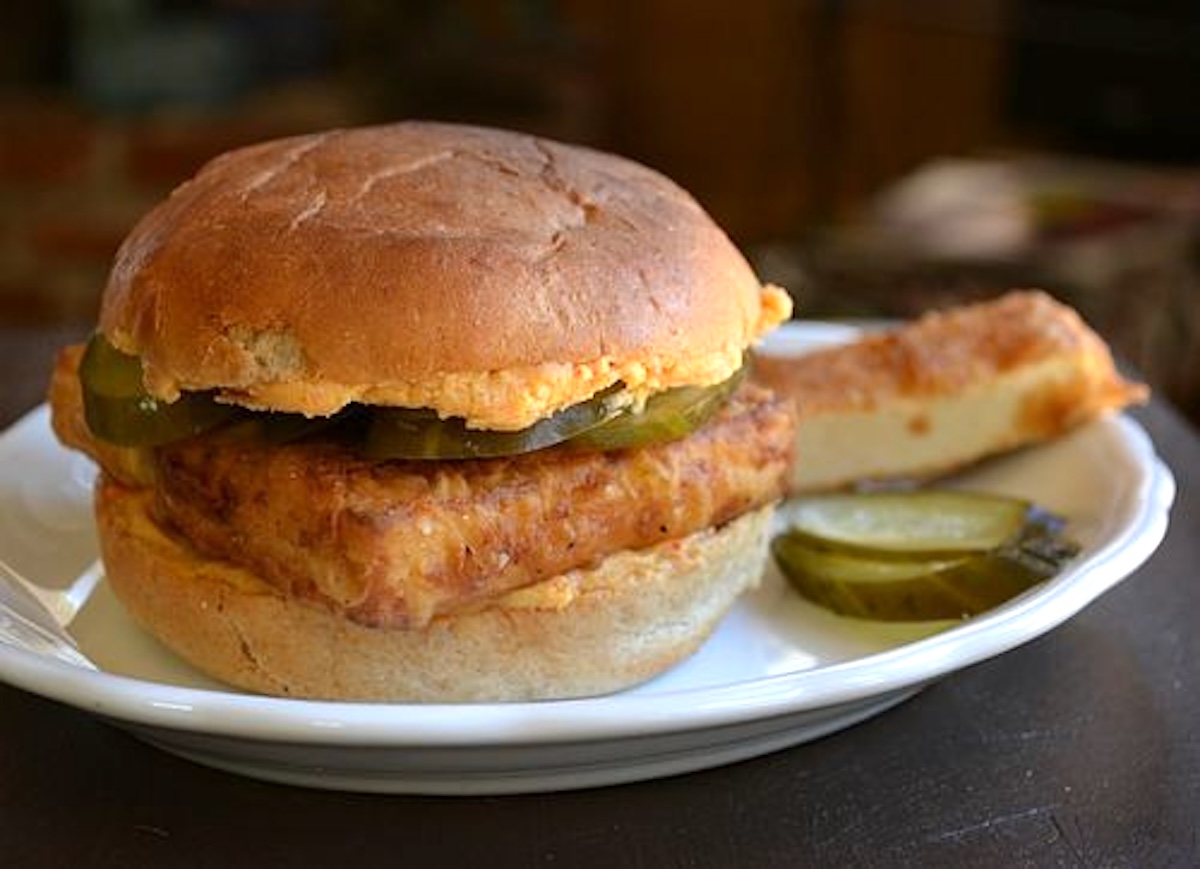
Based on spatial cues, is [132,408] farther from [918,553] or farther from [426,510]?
[918,553]

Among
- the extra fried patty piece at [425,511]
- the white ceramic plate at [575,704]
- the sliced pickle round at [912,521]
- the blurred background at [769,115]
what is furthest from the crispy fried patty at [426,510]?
the blurred background at [769,115]

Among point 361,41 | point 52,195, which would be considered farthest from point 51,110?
point 361,41

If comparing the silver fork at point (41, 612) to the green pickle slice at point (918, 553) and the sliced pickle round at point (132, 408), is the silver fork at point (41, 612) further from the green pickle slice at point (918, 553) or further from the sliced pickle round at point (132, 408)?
the green pickle slice at point (918, 553)

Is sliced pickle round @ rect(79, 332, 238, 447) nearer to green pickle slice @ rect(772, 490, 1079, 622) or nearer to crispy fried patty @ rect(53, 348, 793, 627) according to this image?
crispy fried patty @ rect(53, 348, 793, 627)

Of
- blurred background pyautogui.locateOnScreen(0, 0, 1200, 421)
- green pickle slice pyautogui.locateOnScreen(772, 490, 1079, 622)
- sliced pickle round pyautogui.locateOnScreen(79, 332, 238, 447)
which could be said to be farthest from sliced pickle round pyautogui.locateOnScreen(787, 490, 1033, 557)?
blurred background pyautogui.locateOnScreen(0, 0, 1200, 421)

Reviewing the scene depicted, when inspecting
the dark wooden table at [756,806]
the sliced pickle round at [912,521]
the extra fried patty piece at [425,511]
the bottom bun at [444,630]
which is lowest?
the sliced pickle round at [912,521]

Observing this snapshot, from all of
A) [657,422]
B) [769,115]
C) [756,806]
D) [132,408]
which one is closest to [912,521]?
[657,422]
